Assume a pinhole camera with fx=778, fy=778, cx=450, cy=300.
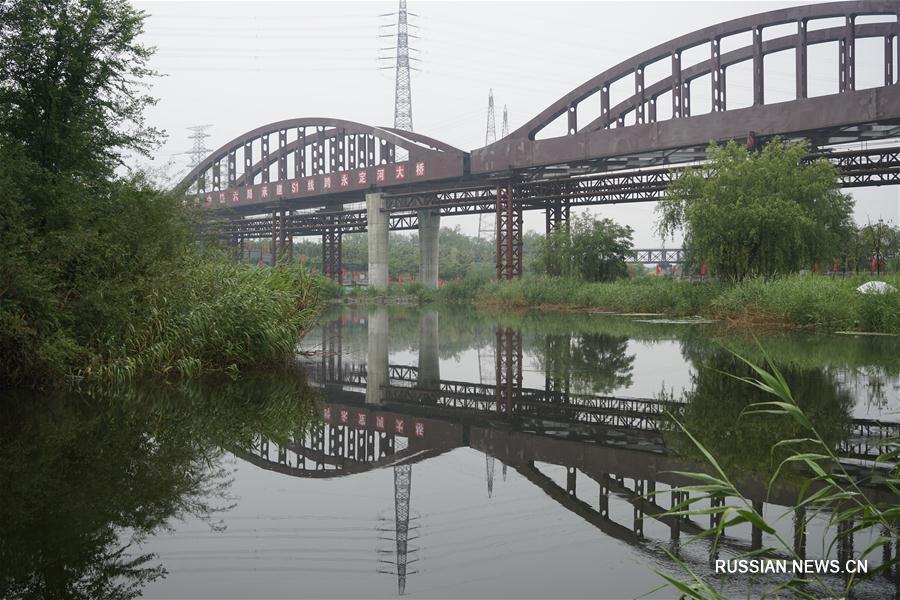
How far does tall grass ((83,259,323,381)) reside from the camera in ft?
32.2

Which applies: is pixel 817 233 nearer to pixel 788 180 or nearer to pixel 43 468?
pixel 788 180

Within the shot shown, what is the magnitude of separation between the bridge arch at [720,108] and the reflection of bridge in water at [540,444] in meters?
21.9

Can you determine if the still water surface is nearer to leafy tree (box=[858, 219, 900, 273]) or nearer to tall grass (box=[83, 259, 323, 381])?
tall grass (box=[83, 259, 323, 381])

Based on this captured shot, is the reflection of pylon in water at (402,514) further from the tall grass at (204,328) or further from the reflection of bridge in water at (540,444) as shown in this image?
the tall grass at (204,328)

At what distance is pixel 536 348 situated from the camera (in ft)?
48.1

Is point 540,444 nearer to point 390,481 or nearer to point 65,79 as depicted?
point 390,481

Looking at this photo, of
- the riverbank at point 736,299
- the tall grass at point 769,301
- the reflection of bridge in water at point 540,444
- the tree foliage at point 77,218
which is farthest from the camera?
the riverbank at point 736,299

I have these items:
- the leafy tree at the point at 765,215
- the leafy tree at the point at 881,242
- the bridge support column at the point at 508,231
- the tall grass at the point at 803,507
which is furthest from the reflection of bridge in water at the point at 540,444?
the leafy tree at the point at 881,242

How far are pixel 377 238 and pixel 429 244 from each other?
3.18m

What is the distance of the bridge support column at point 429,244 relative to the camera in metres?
46.3

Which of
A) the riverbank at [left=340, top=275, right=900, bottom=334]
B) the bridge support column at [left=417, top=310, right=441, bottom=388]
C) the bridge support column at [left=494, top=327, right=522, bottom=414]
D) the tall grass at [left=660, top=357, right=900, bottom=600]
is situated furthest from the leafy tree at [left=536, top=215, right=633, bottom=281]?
the tall grass at [left=660, top=357, right=900, bottom=600]

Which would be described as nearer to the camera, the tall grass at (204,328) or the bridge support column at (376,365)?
the bridge support column at (376,365)

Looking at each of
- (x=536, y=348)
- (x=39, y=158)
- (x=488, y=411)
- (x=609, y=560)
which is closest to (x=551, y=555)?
(x=609, y=560)

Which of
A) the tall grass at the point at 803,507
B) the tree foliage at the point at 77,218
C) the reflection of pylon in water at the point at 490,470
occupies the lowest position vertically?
the reflection of pylon in water at the point at 490,470
